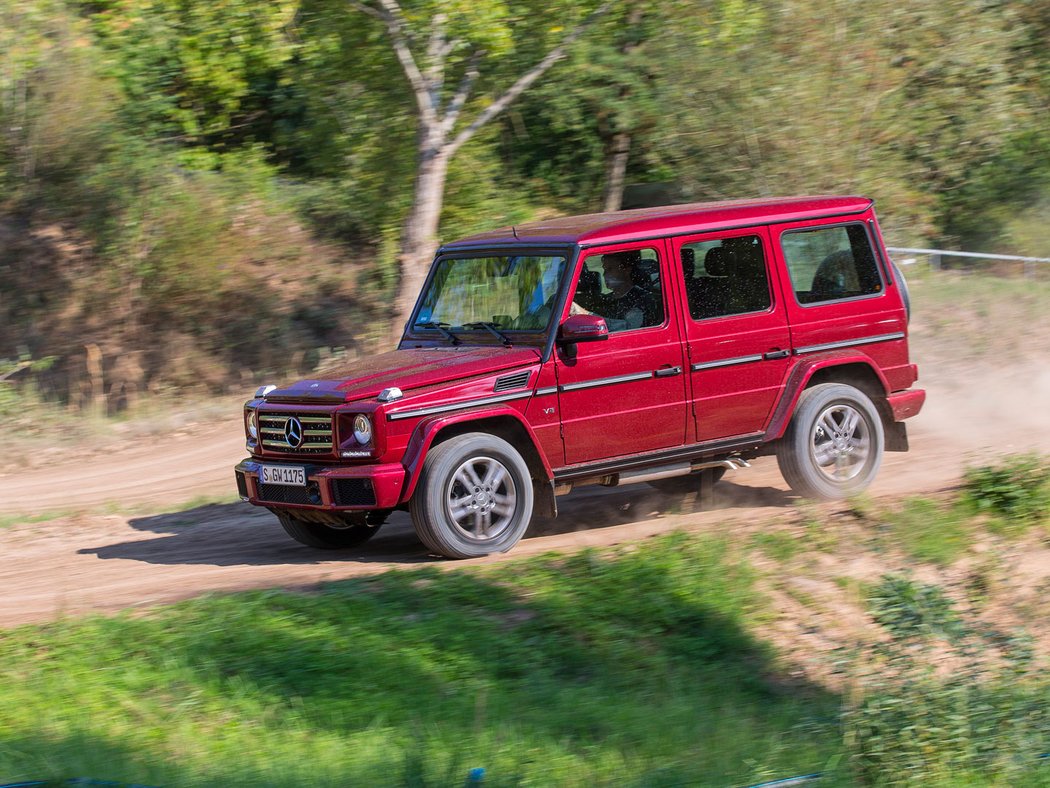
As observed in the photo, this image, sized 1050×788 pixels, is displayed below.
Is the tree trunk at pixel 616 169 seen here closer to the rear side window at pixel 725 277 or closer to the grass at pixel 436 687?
the rear side window at pixel 725 277

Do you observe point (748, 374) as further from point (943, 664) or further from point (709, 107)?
point (709, 107)

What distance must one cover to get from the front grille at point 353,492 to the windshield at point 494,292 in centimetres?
142

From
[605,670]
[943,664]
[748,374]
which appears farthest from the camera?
[748,374]

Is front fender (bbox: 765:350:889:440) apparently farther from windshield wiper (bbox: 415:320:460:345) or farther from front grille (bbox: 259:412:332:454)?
front grille (bbox: 259:412:332:454)

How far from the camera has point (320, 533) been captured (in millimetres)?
A: 8227

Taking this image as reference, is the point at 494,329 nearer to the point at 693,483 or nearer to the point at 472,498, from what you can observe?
the point at 472,498

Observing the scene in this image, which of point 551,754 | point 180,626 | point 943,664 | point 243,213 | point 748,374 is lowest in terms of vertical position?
point 943,664

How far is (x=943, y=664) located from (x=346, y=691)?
3.21 m

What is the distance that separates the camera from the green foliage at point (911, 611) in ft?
20.4

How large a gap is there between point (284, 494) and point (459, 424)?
1.17m

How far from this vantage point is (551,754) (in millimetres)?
4969

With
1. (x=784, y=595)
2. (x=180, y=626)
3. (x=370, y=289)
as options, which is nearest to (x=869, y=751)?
(x=784, y=595)

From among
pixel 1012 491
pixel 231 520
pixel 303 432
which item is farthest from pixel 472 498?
pixel 1012 491

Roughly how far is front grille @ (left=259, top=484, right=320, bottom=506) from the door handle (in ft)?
7.43
